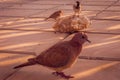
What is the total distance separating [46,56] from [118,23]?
405 cm

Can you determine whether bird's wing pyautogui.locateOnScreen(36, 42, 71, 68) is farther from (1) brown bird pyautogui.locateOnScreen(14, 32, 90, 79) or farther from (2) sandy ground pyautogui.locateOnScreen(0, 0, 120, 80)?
(2) sandy ground pyautogui.locateOnScreen(0, 0, 120, 80)

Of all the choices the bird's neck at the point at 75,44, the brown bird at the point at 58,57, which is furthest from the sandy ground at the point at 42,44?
the bird's neck at the point at 75,44

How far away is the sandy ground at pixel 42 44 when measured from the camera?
4.12 meters

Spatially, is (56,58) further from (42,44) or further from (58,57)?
(42,44)

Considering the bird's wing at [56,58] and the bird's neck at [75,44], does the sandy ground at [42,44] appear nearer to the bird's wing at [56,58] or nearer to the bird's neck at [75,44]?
the bird's wing at [56,58]

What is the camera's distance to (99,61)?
180 inches

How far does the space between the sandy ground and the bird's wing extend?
0.32m

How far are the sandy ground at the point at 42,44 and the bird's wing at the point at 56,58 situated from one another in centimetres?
32

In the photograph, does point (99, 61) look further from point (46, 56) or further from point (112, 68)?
point (46, 56)

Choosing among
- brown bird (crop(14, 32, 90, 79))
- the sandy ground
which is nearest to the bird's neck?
brown bird (crop(14, 32, 90, 79))

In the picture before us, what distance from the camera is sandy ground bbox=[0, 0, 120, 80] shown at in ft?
13.5

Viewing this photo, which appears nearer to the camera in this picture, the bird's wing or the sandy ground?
the bird's wing

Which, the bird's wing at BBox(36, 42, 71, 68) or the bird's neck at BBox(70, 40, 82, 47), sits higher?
the bird's neck at BBox(70, 40, 82, 47)

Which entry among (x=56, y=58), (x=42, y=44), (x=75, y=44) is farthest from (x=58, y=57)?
(x=42, y=44)
